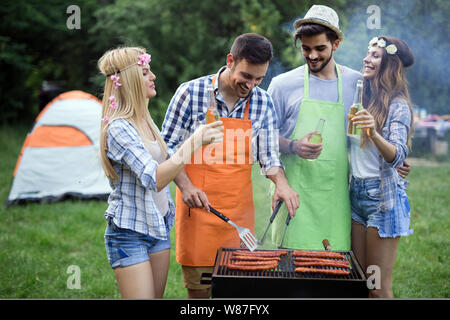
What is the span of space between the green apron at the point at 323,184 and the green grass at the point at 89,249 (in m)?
0.60

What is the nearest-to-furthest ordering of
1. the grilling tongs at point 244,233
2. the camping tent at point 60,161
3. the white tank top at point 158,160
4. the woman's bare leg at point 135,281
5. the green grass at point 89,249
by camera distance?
the woman's bare leg at point 135,281 < the white tank top at point 158,160 < the grilling tongs at point 244,233 < the green grass at point 89,249 < the camping tent at point 60,161

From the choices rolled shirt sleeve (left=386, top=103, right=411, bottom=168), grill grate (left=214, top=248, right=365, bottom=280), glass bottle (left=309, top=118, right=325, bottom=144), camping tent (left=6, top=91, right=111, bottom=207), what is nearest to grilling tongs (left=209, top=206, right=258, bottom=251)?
grill grate (left=214, top=248, right=365, bottom=280)

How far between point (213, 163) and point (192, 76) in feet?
14.8

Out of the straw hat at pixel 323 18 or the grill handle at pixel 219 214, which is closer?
the grill handle at pixel 219 214

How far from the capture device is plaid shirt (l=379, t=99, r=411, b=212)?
2543mm

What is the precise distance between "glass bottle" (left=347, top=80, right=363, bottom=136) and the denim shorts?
0.33 metres

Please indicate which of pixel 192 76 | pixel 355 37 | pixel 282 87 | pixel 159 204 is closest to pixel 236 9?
pixel 192 76

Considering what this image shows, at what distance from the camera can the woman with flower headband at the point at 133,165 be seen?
2.18 m

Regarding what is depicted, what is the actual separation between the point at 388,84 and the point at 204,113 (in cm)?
107

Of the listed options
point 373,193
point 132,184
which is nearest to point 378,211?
point 373,193

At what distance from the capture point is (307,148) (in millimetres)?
2646

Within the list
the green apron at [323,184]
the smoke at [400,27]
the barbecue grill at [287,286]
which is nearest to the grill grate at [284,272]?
the barbecue grill at [287,286]

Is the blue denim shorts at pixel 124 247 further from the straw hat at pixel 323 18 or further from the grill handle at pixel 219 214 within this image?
the straw hat at pixel 323 18

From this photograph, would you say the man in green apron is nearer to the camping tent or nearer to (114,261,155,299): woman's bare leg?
(114,261,155,299): woman's bare leg
